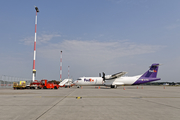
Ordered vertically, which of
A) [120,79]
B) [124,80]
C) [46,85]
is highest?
[120,79]

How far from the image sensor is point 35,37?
3900cm

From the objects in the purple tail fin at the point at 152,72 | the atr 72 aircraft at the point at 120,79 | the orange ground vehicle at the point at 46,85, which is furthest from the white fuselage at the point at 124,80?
the orange ground vehicle at the point at 46,85

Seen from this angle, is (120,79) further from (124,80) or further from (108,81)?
(108,81)

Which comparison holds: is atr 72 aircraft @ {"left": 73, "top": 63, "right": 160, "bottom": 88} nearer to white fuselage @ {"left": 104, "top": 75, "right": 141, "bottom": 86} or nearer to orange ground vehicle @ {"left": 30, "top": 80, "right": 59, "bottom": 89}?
white fuselage @ {"left": 104, "top": 75, "right": 141, "bottom": 86}

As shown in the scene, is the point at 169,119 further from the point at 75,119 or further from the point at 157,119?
the point at 75,119

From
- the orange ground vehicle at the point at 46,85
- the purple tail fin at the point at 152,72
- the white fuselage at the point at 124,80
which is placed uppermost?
the purple tail fin at the point at 152,72

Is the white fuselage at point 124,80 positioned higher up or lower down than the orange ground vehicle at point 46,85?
higher up

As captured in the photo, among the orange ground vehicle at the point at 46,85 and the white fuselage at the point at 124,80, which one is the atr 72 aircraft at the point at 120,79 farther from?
the orange ground vehicle at the point at 46,85

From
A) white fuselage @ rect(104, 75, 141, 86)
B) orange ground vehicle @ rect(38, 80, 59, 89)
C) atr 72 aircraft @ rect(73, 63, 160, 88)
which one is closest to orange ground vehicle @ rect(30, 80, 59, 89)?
orange ground vehicle @ rect(38, 80, 59, 89)

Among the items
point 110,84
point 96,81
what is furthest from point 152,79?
point 96,81

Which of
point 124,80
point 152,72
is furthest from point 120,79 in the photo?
point 152,72

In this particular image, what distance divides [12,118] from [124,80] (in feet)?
125

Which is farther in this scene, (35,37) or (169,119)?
(35,37)

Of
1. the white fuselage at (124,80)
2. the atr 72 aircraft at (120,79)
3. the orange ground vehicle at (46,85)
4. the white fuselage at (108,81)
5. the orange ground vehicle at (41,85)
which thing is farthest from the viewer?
the white fuselage at (124,80)
